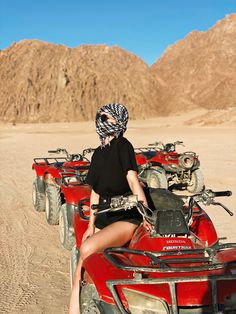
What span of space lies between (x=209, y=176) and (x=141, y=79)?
68.3 metres

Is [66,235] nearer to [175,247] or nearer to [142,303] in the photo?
[175,247]

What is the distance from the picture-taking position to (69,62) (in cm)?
7450

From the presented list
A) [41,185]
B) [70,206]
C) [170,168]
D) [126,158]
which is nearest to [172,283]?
[126,158]

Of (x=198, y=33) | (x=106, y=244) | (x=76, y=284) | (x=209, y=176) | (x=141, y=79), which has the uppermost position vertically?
(x=198, y=33)

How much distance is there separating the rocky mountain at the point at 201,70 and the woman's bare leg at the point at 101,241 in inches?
2899

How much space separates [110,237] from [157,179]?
6474mm

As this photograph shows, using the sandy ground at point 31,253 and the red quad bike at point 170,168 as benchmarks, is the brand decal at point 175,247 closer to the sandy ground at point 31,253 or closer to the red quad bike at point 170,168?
the sandy ground at point 31,253

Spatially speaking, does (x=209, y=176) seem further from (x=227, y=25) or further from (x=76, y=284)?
(x=227, y=25)

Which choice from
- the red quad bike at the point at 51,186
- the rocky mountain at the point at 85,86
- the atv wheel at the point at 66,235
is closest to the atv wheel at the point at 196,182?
the red quad bike at the point at 51,186

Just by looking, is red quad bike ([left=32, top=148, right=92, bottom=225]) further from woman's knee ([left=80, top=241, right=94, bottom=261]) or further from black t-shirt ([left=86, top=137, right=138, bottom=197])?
woman's knee ([left=80, top=241, right=94, bottom=261])

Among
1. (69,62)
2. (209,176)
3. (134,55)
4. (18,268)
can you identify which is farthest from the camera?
(134,55)

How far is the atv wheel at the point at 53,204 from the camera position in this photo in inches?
292

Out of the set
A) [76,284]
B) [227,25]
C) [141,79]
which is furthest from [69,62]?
[76,284]

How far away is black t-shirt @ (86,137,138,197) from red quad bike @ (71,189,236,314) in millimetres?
415
